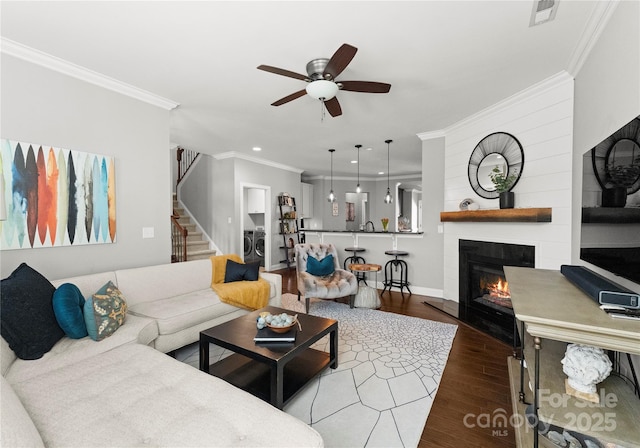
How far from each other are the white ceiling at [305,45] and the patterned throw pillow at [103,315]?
2.02 metres

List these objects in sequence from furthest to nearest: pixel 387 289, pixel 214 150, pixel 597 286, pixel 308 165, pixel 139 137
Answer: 1. pixel 308 165
2. pixel 214 150
3. pixel 387 289
4. pixel 139 137
5. pixel 597 286

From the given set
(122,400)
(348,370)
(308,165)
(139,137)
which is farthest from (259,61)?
(308,165)

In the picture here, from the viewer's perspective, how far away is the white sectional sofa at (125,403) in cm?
112

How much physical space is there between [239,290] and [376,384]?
1.70 metres

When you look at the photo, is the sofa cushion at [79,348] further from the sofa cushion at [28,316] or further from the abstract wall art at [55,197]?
the abstract wall art at [55,197]

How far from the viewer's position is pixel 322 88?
2.39 m

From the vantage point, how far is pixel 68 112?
2730mm

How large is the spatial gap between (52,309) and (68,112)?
1.87 m

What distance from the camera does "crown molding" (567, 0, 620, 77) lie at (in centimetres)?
185

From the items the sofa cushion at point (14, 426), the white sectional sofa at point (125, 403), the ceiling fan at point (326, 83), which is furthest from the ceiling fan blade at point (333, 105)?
the sofa cushion at point (14, 426)

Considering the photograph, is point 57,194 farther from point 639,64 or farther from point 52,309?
point 639,64

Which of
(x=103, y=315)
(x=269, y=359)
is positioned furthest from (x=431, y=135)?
(x=103, y=315)

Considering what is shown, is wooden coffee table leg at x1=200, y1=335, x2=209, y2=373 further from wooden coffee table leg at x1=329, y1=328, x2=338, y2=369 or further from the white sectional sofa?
wooden coffee table leg at x1=329, y1=328, x2=338, y2=369

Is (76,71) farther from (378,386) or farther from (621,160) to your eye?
(621,160)
